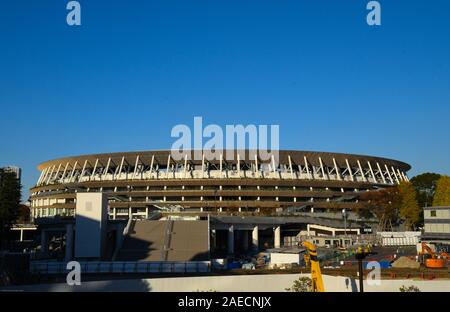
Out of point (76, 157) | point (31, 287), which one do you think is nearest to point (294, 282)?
point (31, 287)

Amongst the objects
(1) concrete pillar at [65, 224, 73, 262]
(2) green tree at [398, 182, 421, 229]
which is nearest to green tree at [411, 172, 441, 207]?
(2) green tree at [398, 182, 421, 229]

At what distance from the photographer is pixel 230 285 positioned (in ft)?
92.9

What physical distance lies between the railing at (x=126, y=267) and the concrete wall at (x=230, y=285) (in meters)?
14.9

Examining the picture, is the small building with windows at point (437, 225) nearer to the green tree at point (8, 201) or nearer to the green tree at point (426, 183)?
the green tree at point (426, 183)

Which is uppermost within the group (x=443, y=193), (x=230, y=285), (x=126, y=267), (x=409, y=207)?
(x=443, y=193)

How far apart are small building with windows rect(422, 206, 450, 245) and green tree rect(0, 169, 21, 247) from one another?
6602 centimetres

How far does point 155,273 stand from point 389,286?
2239cm

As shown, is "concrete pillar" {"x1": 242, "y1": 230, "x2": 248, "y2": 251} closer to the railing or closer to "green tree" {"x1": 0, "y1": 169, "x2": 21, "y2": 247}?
"green tree" {"x1": 0, "y1": 169, "x2": 21, "y2": 247}

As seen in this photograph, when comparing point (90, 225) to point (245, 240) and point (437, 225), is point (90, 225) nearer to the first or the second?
point (245, 240)

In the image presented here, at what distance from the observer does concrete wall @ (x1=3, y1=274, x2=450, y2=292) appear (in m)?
25.8

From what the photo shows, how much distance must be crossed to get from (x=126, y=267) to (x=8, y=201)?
161 ft

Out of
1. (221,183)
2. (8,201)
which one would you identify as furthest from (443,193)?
(8,201)
